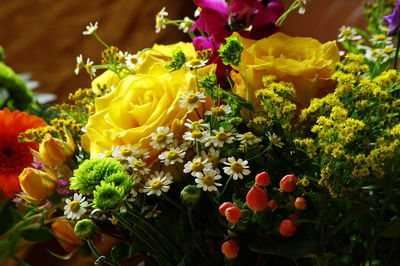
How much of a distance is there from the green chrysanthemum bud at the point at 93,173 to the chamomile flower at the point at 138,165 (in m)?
0.03

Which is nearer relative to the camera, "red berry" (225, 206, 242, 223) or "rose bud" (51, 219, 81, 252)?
"red berry" (225, 206, 242, 223)

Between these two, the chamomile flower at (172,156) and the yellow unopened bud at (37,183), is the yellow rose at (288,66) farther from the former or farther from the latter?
the yellow unopened bud at (37,183)

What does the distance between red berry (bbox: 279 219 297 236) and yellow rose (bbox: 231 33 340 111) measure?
0.45 ft

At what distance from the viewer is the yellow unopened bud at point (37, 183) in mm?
520

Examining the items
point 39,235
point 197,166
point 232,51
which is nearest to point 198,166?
point 197,166

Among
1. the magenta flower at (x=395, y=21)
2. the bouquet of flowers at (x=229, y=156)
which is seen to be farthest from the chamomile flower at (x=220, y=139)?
the magenta flower at (x=395, y=21)

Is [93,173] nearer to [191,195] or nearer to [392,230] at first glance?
[191,195]

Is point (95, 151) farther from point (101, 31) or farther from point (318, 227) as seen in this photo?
point (101, 31)

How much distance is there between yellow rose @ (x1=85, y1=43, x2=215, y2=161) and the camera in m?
0.53

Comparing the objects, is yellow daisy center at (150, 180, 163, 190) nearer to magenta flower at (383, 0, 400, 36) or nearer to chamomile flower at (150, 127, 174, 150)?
chamomile flower at (150, 127, 174, 150)

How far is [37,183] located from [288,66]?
0.87ft

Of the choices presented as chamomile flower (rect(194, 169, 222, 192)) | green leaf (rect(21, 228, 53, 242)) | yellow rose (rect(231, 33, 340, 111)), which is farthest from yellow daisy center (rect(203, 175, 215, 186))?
green leaf (rect(21, 228, 53, 242))

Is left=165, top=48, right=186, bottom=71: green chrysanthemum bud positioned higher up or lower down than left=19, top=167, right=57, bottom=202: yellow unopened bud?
higher up

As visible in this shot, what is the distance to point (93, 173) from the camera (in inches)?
17.7
